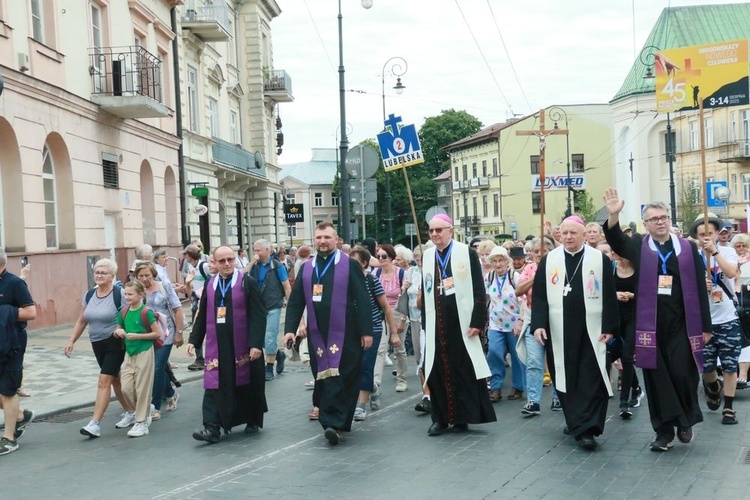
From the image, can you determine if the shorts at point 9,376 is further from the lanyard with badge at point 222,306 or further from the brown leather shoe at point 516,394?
the brown leather shoe at point 516,394

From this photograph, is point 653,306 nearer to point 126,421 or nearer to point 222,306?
point 222,306

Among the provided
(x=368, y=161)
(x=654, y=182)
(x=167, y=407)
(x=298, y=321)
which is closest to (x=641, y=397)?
(x=298, y=321)

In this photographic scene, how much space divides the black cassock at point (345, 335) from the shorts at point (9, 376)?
2.41 metres

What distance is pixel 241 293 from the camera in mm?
9008

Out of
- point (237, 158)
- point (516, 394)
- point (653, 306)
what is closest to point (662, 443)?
point (653, 306)

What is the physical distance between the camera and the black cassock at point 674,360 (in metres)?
7.71

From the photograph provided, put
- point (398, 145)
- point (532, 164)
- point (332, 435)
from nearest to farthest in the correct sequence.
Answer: point (332, 435) → point (398, 145) → point (532, 164)

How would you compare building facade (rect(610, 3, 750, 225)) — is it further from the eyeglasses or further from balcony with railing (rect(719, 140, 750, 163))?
the eyeglasses

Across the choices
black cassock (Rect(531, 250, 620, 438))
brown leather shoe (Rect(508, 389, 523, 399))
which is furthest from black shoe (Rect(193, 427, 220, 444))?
brown leather shoe (Rect(508, 389, 523, 399))

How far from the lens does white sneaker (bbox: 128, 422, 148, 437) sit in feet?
30.2

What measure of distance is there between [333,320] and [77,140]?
1416 centimetres

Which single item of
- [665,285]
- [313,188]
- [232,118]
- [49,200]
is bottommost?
[665,285]

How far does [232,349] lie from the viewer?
8938 mm

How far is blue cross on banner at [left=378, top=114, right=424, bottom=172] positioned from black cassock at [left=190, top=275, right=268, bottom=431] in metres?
7.64
